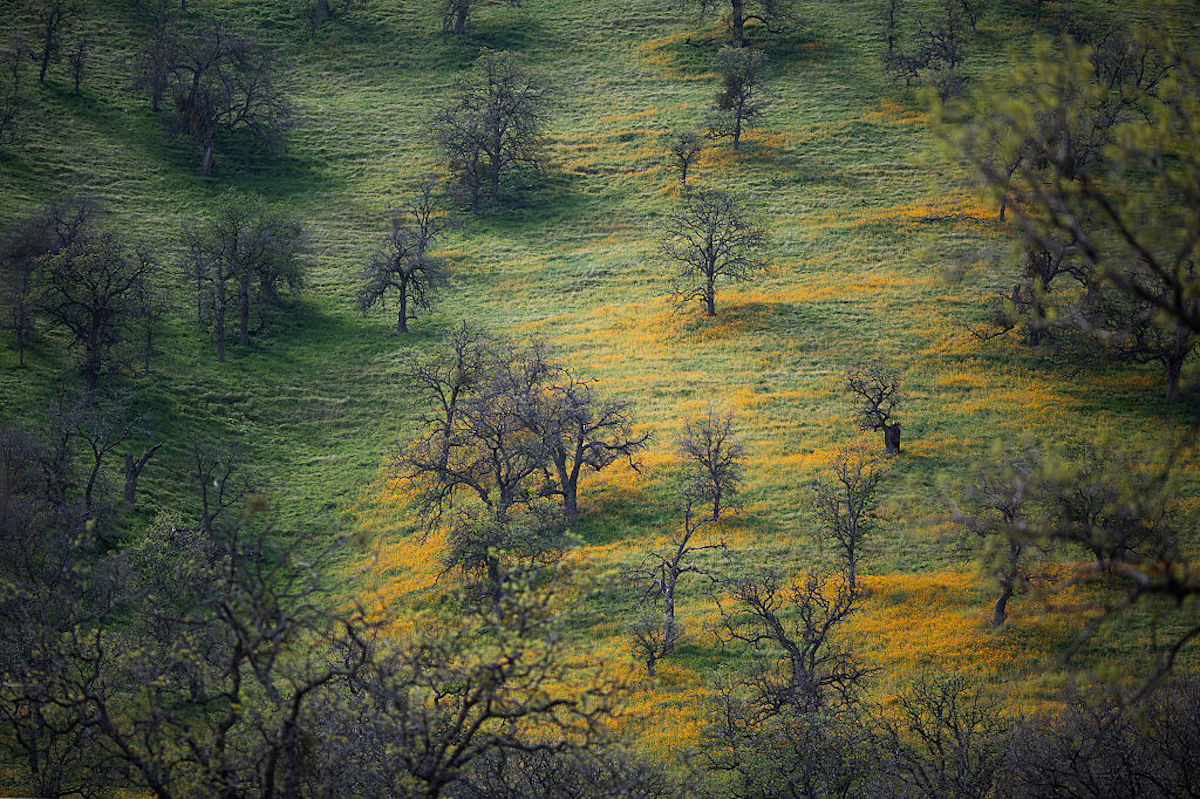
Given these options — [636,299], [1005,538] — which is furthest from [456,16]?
[1005,538]

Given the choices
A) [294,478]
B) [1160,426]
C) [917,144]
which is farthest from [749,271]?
[294,478]

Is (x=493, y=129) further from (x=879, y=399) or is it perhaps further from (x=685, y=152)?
(x=879, y=399)

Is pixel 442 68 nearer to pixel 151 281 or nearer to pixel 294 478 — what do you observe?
pixel 151 281

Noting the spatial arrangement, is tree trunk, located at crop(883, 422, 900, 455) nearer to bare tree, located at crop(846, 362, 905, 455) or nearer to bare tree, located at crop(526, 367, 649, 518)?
bare tree, located at crop(846, 362, 905, 455)

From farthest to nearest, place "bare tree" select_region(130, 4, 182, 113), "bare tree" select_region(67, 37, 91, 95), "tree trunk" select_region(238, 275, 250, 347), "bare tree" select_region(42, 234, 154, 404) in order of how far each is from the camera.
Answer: "bare tree" select_region(67, 37, 91, 95), "bare tree" select_region(130, 4, 182, 113), "tree trunk" select_region(238, 275, 250, 347), "bare tree" select_region(42, 234, 154, 404)

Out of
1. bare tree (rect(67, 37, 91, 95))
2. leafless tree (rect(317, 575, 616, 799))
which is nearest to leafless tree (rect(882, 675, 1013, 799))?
leafless tree (rect(317, 575, 616, 799))

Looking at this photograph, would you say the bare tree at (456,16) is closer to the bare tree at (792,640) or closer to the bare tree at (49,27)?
the bare tree at (49,27)

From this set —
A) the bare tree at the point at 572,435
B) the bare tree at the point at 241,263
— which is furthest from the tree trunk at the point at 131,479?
the bare tree at the point at 572,435
